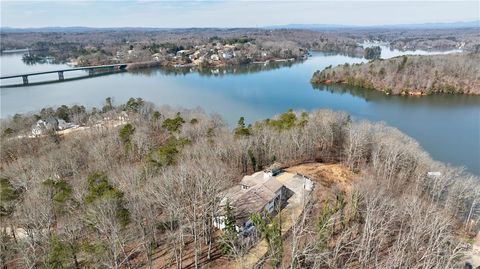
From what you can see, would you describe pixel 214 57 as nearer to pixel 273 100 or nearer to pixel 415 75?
pixel 273 100

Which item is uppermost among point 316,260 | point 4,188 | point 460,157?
point 4,188

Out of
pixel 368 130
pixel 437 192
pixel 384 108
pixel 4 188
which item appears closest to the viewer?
pixel 4 188

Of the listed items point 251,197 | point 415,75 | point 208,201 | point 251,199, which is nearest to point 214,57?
point 415,75

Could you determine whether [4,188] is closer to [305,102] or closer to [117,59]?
[305,102]

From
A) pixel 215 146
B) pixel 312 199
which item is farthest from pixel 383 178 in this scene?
pixel 215 146

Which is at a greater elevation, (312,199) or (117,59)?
(117,59)

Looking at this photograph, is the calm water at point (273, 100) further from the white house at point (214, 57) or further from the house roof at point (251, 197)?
the house roof at point (251, 197)
